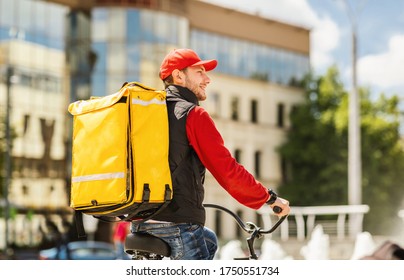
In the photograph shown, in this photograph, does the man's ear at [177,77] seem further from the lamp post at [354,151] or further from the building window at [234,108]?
the building window at [234,108]

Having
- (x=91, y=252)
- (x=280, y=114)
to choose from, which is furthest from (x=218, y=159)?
(x=280, y=114)

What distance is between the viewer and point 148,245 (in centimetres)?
378

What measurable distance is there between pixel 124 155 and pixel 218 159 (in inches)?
14.7

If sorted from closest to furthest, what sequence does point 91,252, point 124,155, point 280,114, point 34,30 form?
1. point 124,155
2. point 91,252
3. point 34,30
4. point 280,114

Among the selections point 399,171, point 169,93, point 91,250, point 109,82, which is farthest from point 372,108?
point 169,93

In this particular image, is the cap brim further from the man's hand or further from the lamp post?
the lamp post

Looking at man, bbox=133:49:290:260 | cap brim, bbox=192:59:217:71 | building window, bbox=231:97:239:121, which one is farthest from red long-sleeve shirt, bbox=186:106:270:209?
building window, bbox=231:97:239:121

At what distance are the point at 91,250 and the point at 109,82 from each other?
19.9 meters

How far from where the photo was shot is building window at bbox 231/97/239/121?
203 ft

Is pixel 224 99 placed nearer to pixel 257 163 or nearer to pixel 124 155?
pixel 257 163

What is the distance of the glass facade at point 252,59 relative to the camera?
5994cm

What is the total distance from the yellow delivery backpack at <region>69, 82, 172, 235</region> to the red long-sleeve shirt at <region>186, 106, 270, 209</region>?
12 centimetres

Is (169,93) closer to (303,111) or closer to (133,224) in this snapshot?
(133,224)

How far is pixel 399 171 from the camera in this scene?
59.6 metres
